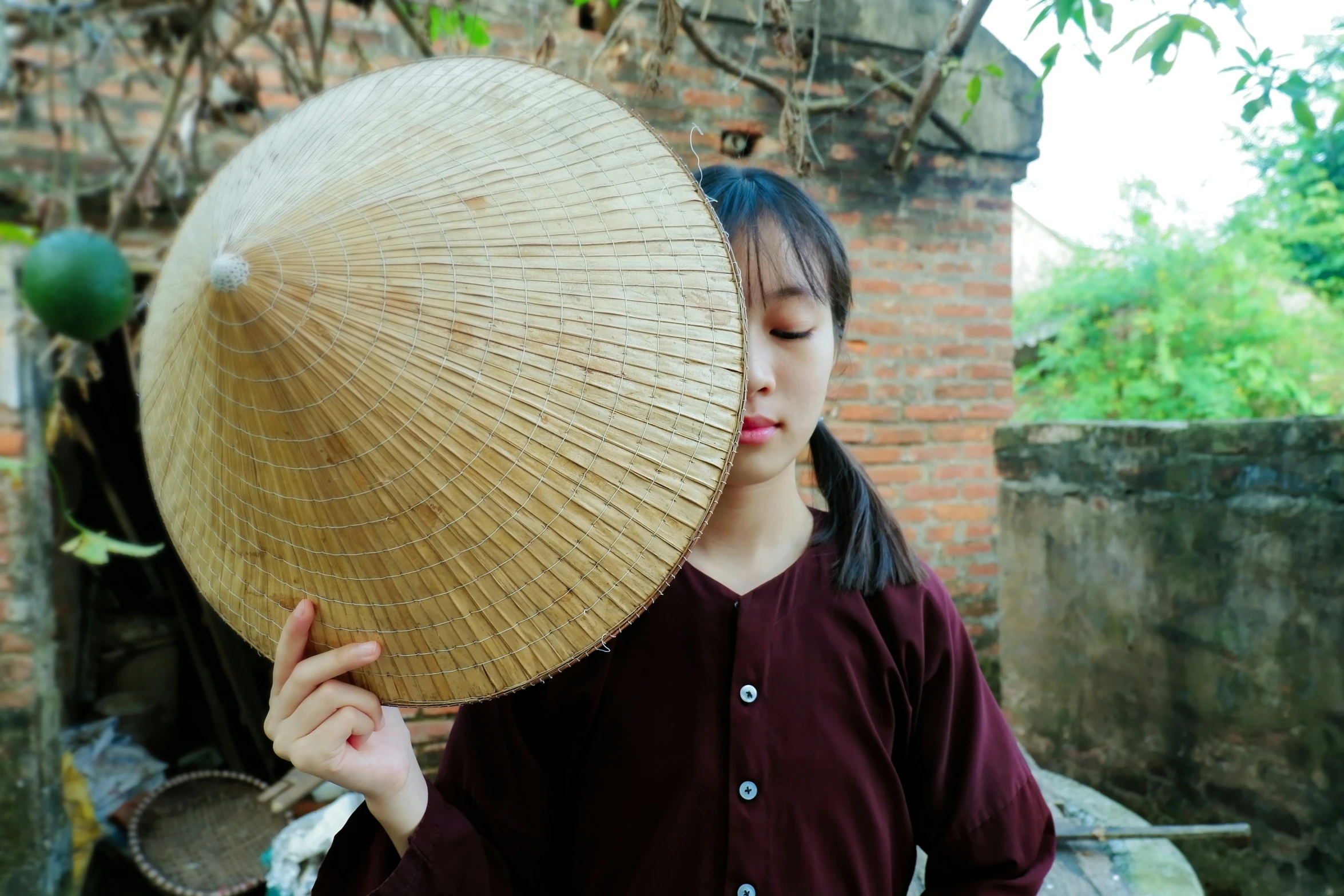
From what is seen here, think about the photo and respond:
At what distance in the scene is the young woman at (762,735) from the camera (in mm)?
1008

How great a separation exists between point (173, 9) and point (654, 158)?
1.84 m

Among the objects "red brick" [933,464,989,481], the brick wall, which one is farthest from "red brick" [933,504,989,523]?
"red brick" [933,464,989,481]

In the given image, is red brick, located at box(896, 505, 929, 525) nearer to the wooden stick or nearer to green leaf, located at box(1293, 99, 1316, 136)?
the wooden stick

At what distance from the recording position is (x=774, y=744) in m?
1.06

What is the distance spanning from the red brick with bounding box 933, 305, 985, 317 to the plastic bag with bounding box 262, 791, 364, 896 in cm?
264

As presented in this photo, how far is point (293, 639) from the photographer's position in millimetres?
766

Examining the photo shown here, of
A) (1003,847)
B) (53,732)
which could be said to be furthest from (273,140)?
(53,732)

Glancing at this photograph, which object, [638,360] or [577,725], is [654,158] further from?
[577,725]

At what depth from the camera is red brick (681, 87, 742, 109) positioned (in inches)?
127

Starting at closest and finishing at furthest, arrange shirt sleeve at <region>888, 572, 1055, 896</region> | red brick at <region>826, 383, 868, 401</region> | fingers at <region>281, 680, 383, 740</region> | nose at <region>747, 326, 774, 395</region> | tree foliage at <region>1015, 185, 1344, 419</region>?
fingers at <region>281, 680, 383, 740</region> → nose at <region>747, 326, 774, 395</region> → shirt sleeve at <region>888, 572, 1055, 896</region> → red brick at <region>826, 383, 868, 401</region> → tree foliage at <region>1015, 185, 1344, 419</region>

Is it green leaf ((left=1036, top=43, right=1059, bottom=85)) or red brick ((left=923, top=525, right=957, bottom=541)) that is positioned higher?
green leaf ((left=1036, top=43, right=1059, bottom=85))

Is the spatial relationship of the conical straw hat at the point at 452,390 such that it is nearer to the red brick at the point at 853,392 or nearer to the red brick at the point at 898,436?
the red brick at the point at 853,392

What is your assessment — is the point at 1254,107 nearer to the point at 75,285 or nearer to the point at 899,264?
the point at 899,264

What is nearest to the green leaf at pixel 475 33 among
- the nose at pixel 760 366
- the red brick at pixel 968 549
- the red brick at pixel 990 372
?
the nose at pixel 760 366
